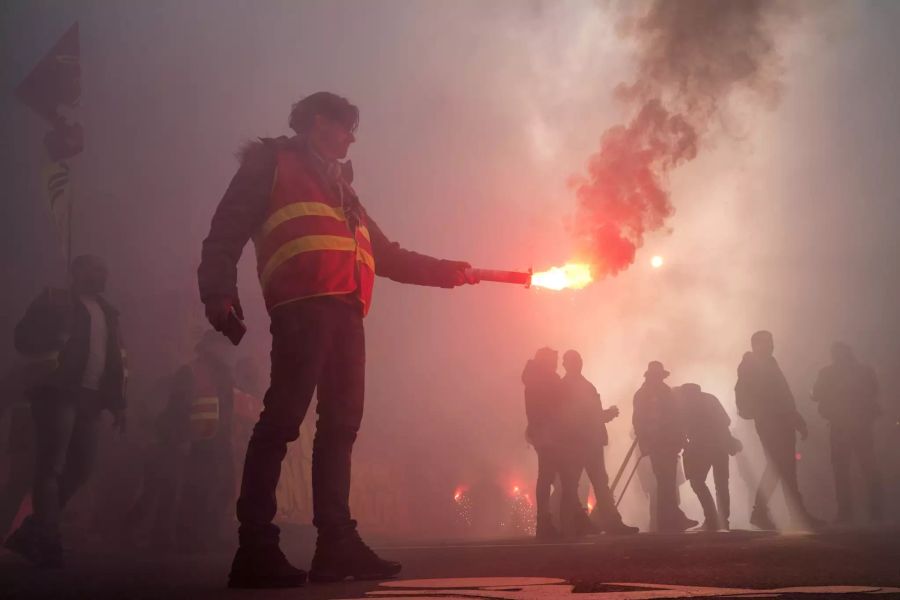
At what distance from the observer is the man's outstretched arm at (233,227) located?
3.04m

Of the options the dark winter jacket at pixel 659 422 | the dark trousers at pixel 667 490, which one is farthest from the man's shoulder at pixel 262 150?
the dark trousers at pixel 667 490

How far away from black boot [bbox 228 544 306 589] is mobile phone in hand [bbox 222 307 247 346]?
837 millimetres

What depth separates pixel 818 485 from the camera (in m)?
16.8

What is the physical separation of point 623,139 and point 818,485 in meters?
11.7

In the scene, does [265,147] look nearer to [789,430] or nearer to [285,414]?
[285,414]

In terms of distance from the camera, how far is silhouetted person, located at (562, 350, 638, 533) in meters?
8.74

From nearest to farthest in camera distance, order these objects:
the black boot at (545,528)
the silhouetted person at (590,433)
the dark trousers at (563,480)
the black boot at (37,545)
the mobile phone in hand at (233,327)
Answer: the mobile phone in hand at (233,327) < the black boot at (37,545) < the black boot at (545,528) < the dark trousers at (563,480) < the silhouetted person at (590,433)

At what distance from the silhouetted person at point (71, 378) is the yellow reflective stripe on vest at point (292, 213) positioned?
10.3 ft

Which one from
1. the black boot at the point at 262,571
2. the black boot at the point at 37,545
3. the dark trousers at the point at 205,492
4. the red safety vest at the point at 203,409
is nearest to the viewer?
the black boot at the point at 262,571

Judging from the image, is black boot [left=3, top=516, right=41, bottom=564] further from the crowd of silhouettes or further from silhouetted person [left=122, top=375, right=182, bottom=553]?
the crowd of silhouettes

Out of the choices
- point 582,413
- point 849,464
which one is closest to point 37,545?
point 582,413

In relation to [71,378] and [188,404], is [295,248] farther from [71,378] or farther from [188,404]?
[188,404]

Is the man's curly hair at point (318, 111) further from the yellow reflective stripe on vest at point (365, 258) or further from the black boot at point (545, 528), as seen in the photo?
the black boot at point (545, 528)

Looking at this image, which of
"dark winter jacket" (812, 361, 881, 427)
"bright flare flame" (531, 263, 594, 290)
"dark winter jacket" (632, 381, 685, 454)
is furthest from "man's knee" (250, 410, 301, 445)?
"dark winter jacket" (812, 361, 881, 427)
